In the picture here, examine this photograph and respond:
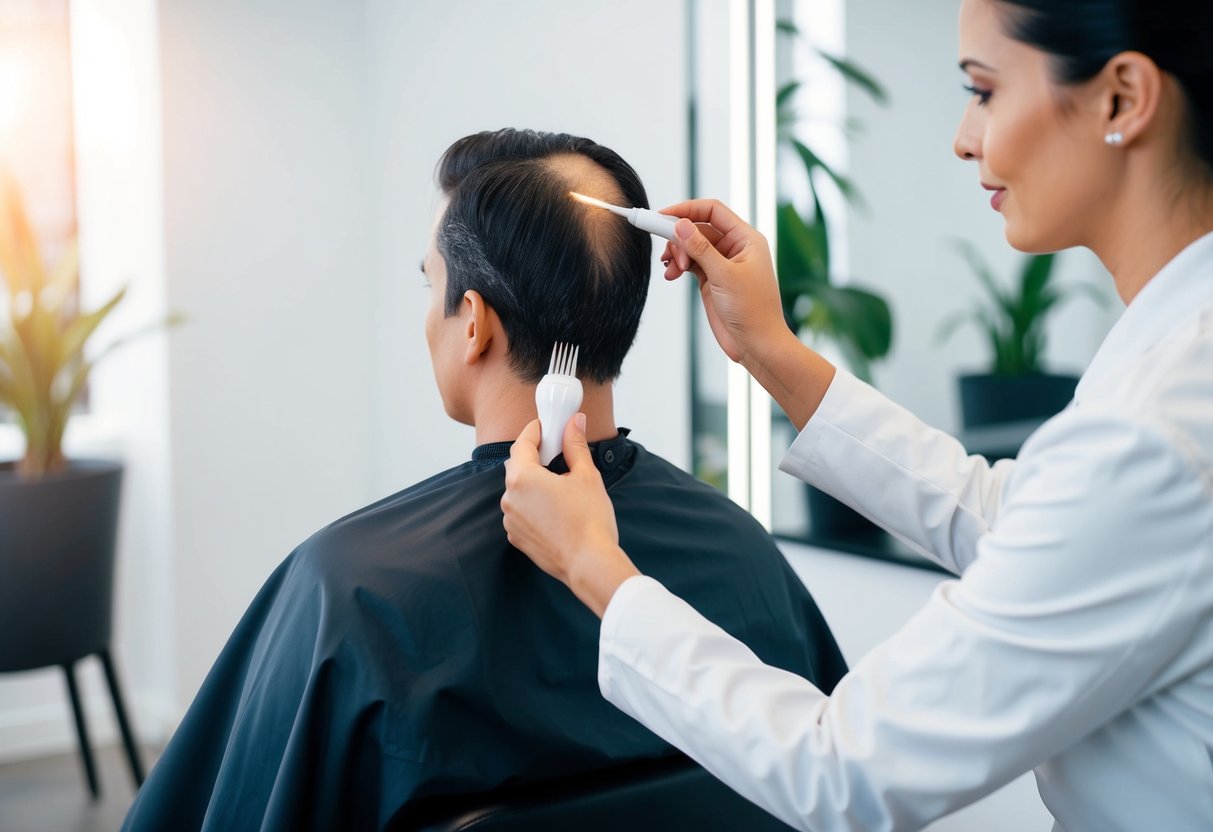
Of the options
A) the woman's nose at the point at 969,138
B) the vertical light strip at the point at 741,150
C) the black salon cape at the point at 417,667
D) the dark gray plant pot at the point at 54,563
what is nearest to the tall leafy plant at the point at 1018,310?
the vertical light strip at the point at 741,150

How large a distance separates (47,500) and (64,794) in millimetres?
880

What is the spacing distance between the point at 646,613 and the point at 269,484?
9.18 feet

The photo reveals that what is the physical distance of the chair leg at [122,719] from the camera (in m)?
2.83

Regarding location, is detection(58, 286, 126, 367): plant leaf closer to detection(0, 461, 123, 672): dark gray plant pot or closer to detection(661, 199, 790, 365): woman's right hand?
detection(0, 461, 123, 672): dark gray plant pot

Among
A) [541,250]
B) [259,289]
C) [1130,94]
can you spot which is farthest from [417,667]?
[259,289]

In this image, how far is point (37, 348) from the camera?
2684 mm

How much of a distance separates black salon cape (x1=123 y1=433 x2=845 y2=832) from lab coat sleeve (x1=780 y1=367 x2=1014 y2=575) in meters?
0.18

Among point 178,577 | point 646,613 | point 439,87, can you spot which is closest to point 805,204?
point 439,87

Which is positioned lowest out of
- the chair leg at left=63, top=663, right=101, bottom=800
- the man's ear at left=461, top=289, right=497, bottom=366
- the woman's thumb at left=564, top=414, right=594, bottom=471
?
the chair leg at left=63, top=663, right=101, bottom=800

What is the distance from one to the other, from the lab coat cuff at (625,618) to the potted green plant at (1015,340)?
1241mm

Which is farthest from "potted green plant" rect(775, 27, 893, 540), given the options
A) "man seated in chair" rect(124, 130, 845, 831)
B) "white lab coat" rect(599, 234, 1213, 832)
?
"white lab coat" rect(599, 234, 1213, 832)

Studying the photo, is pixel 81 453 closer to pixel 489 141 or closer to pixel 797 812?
pixel 489 141

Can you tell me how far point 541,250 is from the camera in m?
1.28

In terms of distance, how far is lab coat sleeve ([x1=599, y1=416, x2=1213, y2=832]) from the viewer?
0.69 m
